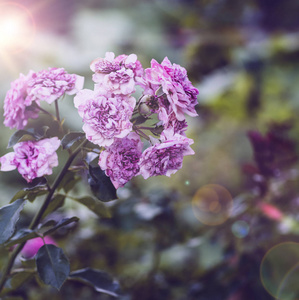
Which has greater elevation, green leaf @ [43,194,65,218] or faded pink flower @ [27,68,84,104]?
faded pink flower @ [27,68,84,104]

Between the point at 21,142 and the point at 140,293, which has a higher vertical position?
the point at 21,142

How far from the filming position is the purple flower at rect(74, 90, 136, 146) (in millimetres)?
561

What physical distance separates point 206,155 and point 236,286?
6.63 feet

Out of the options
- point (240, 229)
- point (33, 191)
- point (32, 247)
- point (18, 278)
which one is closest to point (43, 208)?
point (33, 191)

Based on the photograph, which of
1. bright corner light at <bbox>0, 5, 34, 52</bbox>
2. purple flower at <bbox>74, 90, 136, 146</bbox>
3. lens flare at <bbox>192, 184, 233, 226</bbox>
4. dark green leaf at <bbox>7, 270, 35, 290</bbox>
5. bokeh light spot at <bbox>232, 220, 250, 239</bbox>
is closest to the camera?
purple flower at <bbox>74, 90, 136, 146</bbox>

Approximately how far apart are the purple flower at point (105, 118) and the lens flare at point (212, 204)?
3.04 feet

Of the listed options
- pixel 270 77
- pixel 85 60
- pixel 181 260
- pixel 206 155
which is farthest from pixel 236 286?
pixel 270 77

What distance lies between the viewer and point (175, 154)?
0.60 meters

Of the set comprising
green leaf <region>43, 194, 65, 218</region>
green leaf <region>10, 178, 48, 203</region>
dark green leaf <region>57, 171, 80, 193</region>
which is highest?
dark green leaf <region>57, 171, 80, 193</region>

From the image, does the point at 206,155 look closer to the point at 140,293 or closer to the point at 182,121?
the point at 140,293

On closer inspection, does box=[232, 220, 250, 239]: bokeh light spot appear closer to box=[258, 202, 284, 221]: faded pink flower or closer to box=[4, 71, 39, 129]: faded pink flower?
box=[258, 202, 284, 221]: faded pink flower

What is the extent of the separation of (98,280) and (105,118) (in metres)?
0.43

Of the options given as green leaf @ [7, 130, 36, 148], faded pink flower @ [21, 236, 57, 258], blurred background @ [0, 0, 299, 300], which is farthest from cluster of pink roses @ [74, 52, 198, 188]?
faded pink flower @ [21, 236, 57, 258]

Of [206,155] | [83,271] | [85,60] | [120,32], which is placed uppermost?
[120,32]
